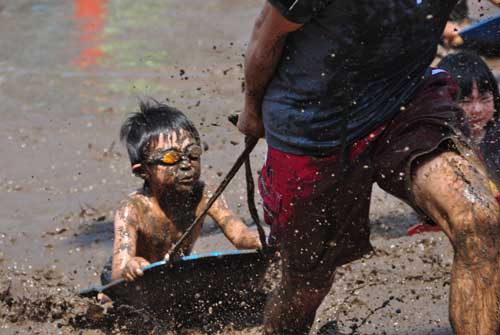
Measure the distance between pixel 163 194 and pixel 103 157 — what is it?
198 cm

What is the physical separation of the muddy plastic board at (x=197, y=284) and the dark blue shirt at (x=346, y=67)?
3.89 feet

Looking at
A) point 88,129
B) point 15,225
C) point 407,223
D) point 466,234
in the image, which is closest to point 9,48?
point 88,129

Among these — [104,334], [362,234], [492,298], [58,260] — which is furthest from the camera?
[58,260]

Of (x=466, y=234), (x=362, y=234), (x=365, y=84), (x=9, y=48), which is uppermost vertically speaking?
(x=365, y=84)

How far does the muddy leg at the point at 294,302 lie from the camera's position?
3.97 metres

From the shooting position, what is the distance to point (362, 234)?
3.87m

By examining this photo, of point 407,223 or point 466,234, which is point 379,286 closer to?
point 407,223

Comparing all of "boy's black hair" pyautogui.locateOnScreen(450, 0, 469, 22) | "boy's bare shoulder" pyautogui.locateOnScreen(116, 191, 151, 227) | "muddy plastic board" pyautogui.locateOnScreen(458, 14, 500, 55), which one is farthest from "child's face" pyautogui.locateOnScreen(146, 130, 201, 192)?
"boy's black hair" pyautogui.locateOnScreen(450, 0, 469, 22)

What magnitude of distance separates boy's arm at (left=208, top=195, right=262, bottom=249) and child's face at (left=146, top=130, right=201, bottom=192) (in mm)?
236

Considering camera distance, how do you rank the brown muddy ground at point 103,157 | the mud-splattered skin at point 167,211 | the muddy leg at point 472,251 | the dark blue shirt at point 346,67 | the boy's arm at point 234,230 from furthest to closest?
the mud-splattered skin at point 167,211, the boy's arm at point 234,230, the brown muddy ground at point 103,157, the dark blue shirt at point 346,67, the muddy leg at point 472,251

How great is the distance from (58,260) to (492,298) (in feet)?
11.9

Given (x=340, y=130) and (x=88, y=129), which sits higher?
(x=340, y=130)

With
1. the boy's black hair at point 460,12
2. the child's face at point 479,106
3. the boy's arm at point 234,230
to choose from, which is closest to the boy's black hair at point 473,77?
the child's face at point 479,106

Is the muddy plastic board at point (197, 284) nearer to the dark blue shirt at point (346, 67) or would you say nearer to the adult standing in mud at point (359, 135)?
the adult standing in mud at point (359, 135)
